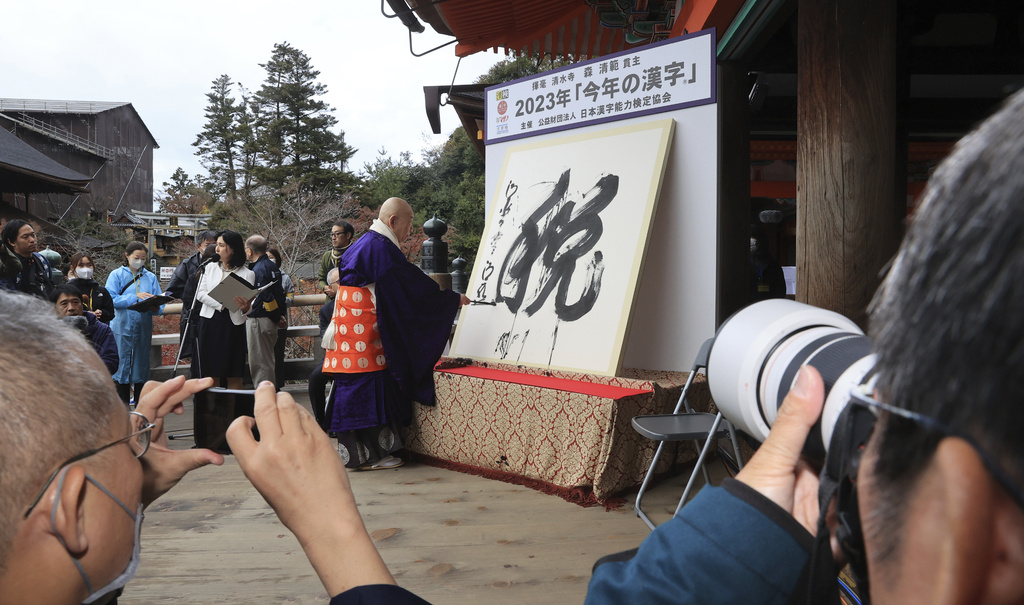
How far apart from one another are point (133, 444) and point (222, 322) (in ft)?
11.5

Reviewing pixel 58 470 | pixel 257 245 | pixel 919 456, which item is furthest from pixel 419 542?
pixel 257 245

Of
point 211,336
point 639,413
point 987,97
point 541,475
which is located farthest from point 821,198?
point 987,97

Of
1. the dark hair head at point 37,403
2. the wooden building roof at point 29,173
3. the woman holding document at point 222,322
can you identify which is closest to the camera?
the dark hair head at point 37,403

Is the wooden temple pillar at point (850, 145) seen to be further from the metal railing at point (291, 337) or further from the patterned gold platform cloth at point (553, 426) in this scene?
→ the metal railing at point (291, 337)

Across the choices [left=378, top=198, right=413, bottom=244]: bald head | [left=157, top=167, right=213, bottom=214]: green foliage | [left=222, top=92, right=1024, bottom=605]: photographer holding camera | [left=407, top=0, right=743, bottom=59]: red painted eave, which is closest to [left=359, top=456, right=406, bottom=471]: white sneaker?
[left=378, top=198, right=413, bottom=244]: bald head

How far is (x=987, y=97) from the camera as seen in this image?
4699 mm

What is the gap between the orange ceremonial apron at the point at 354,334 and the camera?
2.99m

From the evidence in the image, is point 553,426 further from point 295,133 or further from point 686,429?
point 295,133

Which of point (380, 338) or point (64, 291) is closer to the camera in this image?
point (380, 338)

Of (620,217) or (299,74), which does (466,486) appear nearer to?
(620,217)

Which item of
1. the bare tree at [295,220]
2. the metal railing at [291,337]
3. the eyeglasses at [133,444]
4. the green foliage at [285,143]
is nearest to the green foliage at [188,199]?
the green foliage at [285,143]

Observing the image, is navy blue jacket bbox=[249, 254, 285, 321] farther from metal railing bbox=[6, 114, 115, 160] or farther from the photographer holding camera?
metal railing bbox=[6, 114, 115, 160]

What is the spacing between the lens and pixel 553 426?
2621 millimetres

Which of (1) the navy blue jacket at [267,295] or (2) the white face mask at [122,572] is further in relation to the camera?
(1) the navy blue jacket at [267,295]
